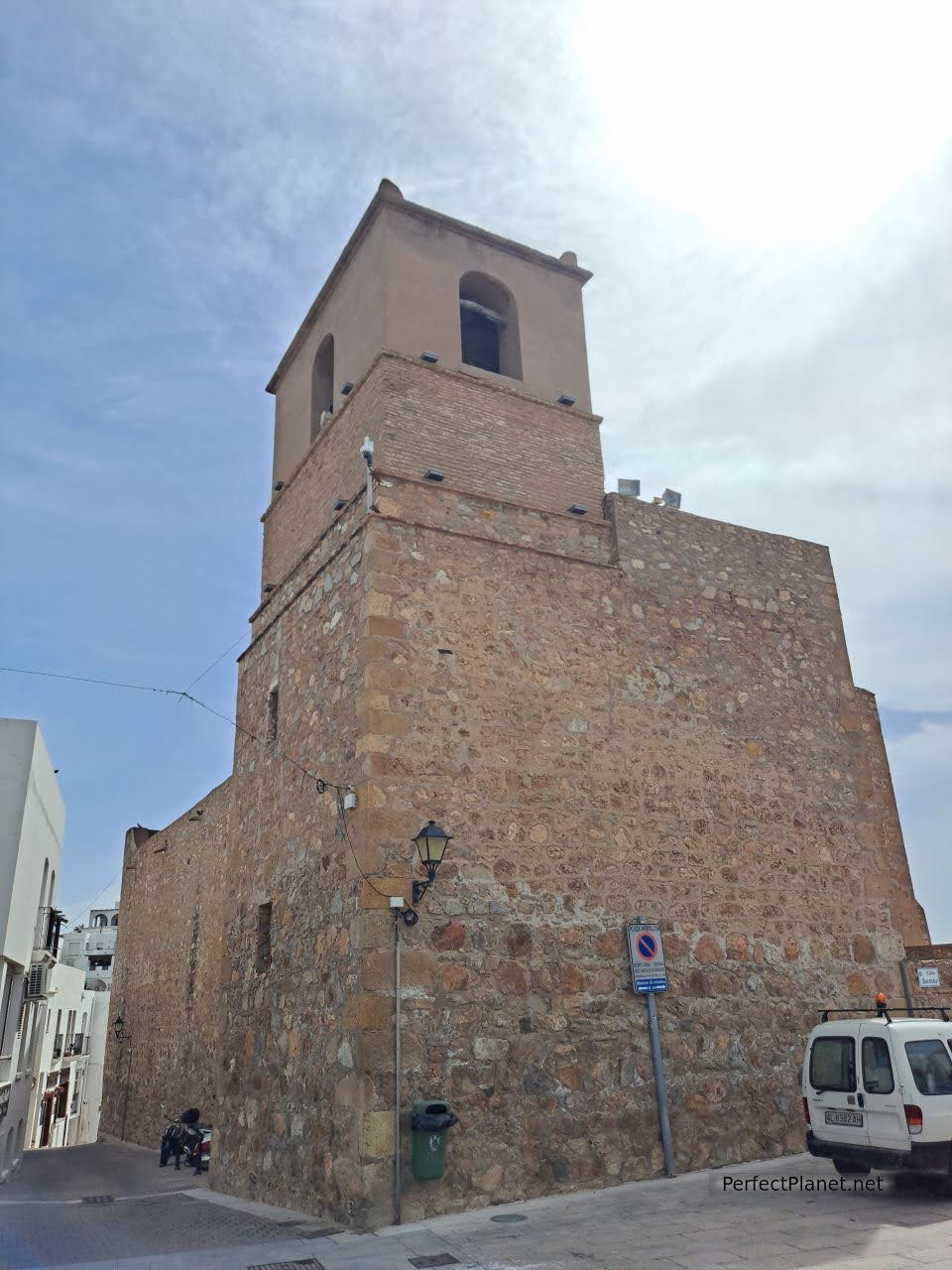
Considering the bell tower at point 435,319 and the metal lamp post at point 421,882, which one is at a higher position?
the bell tower at point 435,319

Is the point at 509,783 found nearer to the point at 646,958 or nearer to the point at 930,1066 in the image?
the point at 646,958

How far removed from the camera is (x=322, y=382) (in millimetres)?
12773

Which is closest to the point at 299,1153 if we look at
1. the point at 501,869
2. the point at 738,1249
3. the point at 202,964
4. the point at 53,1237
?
the point at 53,1237

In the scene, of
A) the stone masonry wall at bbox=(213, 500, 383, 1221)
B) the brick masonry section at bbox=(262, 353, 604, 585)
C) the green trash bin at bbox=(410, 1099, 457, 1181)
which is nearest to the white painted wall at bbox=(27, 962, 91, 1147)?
the stone masonry wall at bbox=(213, 500, 383, 1221)

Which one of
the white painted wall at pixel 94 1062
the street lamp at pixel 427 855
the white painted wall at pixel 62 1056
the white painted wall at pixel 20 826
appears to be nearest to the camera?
the street lamp at pixel 427 855

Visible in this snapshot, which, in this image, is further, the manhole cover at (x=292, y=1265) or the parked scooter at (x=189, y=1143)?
the parked scooter at (x=189, y=1143)

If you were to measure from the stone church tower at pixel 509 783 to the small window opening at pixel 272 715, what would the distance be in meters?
0.08

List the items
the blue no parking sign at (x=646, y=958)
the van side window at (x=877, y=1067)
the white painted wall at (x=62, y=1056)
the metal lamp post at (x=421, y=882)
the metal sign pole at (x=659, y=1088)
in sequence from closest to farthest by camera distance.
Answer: the van side window at (x=877, y=1067) → the metal lamp post at (x=421, y=882) → the metal sign pole at (x=659, y=1088) → the blue no parking sign at (x=646, y=958) → the white painted wall at (x=62, y=1056)

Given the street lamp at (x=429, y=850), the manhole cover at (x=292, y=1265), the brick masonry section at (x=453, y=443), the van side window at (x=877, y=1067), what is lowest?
the manhole cover at (x=292, y=1265)

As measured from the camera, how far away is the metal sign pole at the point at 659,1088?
8.38 metres

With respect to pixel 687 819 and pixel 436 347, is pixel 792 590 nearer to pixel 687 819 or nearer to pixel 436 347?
pixel 687 819

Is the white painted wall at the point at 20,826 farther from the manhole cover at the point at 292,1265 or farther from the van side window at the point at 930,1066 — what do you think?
the van side window at the point at 930,1066

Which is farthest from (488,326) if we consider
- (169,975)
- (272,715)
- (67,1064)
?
(67,1064)

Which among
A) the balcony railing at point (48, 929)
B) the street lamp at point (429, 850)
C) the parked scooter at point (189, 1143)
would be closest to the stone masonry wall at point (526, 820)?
the street lamp at point (429, 850)
